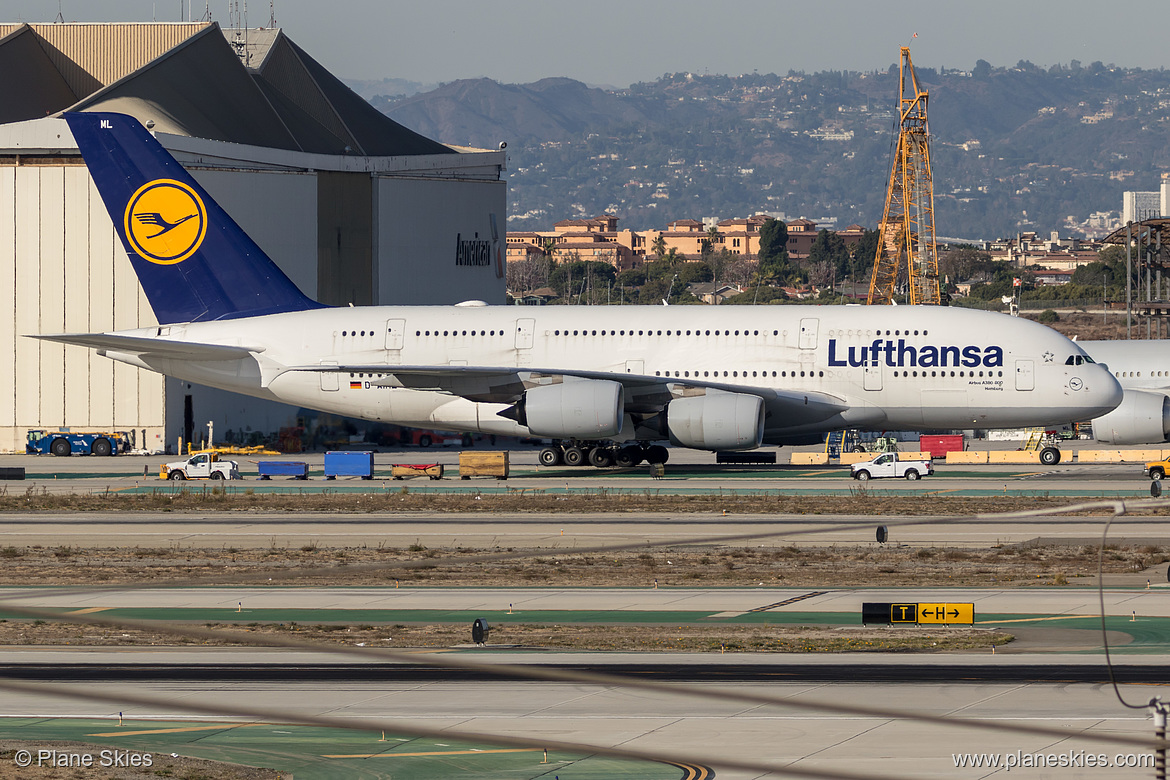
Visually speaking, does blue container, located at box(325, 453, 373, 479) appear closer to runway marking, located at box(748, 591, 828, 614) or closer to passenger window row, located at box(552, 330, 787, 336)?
passenger window row, located at box(552, 330, 787, 336)

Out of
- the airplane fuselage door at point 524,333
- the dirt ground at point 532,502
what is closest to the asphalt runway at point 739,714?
the dirt ground at point 532,502

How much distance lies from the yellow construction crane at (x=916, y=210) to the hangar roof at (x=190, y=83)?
2178 inches

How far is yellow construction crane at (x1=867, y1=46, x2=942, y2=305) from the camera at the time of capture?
130m

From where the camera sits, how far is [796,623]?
24391mm

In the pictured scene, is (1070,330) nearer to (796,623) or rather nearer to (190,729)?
(796,623)

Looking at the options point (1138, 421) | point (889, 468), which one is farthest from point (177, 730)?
point (1138, 421)

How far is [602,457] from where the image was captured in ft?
173

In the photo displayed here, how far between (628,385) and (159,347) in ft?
58.3

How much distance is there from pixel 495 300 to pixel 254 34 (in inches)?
1001

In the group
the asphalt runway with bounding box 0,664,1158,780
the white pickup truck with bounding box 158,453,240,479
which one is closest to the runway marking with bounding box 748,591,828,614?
the asphalt runway with bounding box 0,664,1158,780

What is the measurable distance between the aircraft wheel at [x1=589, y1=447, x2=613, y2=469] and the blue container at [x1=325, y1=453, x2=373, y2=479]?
9024mm

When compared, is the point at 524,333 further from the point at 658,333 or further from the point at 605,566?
the point at 605,566

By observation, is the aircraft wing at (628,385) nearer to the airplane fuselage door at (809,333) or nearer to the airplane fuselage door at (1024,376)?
the airplane fuselage door at (809,333)

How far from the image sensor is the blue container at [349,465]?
5366 cm
